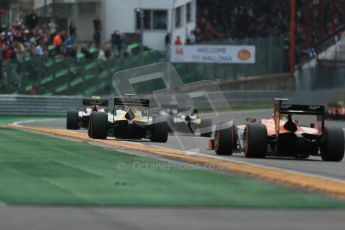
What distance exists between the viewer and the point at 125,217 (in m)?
8.95

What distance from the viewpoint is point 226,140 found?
58.5 feet

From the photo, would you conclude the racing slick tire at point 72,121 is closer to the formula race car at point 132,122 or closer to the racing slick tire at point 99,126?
the formula race car at point 132,122

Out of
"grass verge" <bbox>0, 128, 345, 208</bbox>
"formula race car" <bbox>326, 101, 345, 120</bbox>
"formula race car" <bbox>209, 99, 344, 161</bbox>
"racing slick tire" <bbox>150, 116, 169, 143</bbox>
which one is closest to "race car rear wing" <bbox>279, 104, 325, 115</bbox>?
"formula race car" <bbox>209, 99, 344, 161</bbox>

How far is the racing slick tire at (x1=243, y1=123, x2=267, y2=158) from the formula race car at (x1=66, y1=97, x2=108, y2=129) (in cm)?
1029

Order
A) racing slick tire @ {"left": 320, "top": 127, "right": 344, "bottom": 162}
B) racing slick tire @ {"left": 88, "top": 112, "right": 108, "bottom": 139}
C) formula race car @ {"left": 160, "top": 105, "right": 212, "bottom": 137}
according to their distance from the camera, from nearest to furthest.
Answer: racing slick tire @ {"left": 320, "top": 127, "right": 344, "bottom": 162} → racing slick tire @ {"left": 88, "top": 112, "right": 108, "bottom": 139} → formula race car @ {"left": 160, "top": 105, "right": 212, "bottom": 137}

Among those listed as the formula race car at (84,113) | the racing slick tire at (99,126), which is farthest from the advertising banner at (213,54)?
the racing slick tire at (99,126)

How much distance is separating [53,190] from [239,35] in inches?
1940

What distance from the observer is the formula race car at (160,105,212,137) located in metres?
28.4

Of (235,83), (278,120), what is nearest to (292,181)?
(278,120)

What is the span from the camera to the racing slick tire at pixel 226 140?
58.5 feet

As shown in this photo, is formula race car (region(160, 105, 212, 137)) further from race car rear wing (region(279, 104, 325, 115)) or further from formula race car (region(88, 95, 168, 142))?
race car rear wing (region(279, 104, 325, 115))

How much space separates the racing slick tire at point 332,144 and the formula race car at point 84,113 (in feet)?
34.7

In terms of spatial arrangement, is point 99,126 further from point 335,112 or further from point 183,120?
point 335,112

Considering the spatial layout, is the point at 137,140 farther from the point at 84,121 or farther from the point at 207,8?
the point at 207,8
